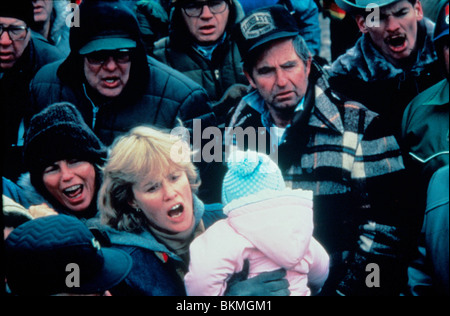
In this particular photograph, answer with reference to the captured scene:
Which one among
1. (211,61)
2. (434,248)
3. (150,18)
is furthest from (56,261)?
(150,18)

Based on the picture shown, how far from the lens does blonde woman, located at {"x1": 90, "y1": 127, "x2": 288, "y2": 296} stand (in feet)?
7.14

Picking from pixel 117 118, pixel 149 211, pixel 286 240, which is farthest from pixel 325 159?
pixel 117 118

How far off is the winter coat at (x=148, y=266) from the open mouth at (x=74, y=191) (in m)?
0.24

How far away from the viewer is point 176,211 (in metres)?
2.23

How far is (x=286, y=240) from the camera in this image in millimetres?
2043

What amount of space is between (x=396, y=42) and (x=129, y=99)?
1.28m

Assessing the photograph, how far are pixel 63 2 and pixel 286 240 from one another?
206 centimetres

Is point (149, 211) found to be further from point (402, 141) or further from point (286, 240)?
point (402, 141)

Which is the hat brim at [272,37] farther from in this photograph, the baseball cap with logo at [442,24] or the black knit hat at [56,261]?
the black knit hat at [56,261]

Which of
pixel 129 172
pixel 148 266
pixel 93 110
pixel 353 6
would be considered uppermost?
pixel 353 6

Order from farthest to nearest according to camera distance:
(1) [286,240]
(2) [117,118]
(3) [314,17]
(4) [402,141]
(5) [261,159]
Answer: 1. (3) [314,17]
2. (2) [117,118]
3. (4) [402,141]
4. (5) [261,159]
5. (1) [286,240]

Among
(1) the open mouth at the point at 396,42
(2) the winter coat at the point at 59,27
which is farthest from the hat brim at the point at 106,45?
(1) the open mouth at the point at 396,42

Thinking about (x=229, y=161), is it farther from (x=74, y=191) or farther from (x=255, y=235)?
(x=74, y=191)
